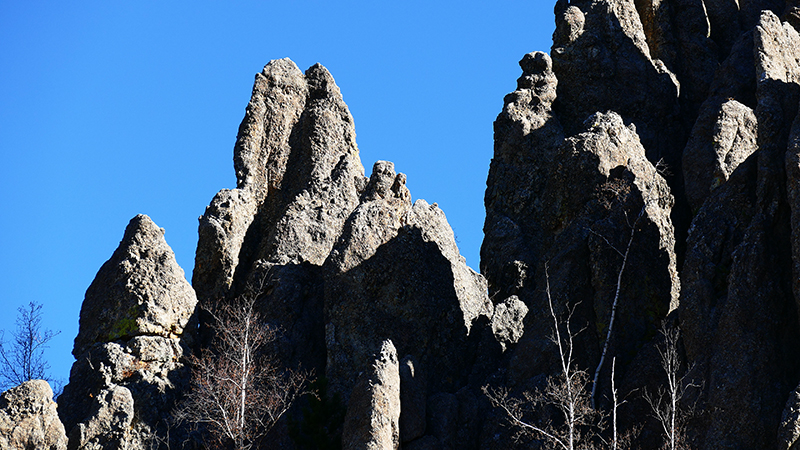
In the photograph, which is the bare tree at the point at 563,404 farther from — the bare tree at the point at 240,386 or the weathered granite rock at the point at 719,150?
the weathered granite rock at the point at 719,150

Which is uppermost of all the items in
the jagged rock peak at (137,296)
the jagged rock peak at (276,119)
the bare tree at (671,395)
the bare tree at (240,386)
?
the jagged rock peak at (276,119)

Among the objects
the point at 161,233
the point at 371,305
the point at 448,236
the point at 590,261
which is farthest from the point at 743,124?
the point at 161,233

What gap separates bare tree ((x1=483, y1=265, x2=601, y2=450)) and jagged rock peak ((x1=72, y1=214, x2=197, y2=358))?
14227 millimetres

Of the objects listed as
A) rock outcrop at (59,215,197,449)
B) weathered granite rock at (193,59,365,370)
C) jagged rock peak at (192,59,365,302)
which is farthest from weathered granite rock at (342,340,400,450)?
jagged rock peak at (192,59,365,302)

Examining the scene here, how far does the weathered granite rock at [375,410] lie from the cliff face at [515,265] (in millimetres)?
77

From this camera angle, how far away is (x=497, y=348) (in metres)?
40.2

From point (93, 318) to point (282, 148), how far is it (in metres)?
14.4

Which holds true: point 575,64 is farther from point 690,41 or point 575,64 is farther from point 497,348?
point 497,348

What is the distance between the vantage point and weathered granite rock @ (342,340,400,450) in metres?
33.0

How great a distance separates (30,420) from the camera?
34.9 m

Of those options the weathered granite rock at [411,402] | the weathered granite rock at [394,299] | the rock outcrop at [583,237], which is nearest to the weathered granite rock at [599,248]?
the rock outcrop at [583,237]

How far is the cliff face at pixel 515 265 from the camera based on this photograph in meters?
31.6

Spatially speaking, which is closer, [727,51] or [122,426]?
[122,426]

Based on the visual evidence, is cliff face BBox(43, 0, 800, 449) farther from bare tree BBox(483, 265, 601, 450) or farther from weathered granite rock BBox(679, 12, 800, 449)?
bare tree BBox(483, 265, 601, 450)
